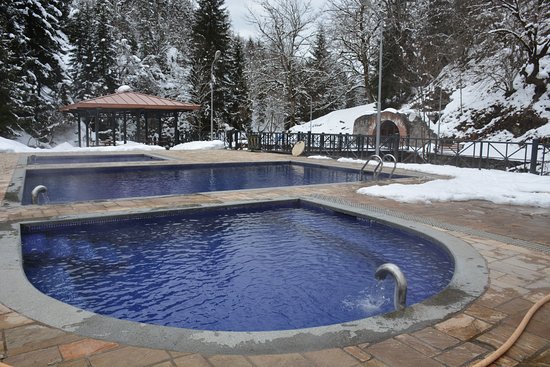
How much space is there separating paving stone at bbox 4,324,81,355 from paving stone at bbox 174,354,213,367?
0.68 metres

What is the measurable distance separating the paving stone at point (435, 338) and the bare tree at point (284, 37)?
1167 inches

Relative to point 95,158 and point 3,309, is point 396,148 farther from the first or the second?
point 3,309

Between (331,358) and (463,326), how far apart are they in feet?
3.17

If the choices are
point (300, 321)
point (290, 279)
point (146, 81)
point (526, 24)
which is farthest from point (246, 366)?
point (146, 81)

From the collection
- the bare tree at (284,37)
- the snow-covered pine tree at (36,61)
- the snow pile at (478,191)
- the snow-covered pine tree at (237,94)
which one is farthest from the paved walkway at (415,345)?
the snow-covered pine tree at (237,94)

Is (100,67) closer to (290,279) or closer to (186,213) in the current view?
Result: (186,213)

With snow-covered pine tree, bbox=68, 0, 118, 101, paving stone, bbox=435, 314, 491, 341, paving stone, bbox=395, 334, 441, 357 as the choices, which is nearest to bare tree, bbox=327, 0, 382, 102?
snow-covered pine tree, bbox=68, 0, 118, 101

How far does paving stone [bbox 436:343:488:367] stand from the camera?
2252 millimetres

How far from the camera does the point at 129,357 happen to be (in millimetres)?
2240

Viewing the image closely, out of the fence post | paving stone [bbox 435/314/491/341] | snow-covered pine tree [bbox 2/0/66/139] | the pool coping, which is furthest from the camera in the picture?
snow-covered pine tree [bbox 2/0/66/139]

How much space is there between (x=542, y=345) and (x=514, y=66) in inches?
991

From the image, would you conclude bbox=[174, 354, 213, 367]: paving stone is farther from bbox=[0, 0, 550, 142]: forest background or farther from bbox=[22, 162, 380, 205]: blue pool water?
bbox=[0, 0, 550, 142]: forest background

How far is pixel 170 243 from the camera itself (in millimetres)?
5516

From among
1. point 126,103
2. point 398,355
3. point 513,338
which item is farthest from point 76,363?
point 126,103
